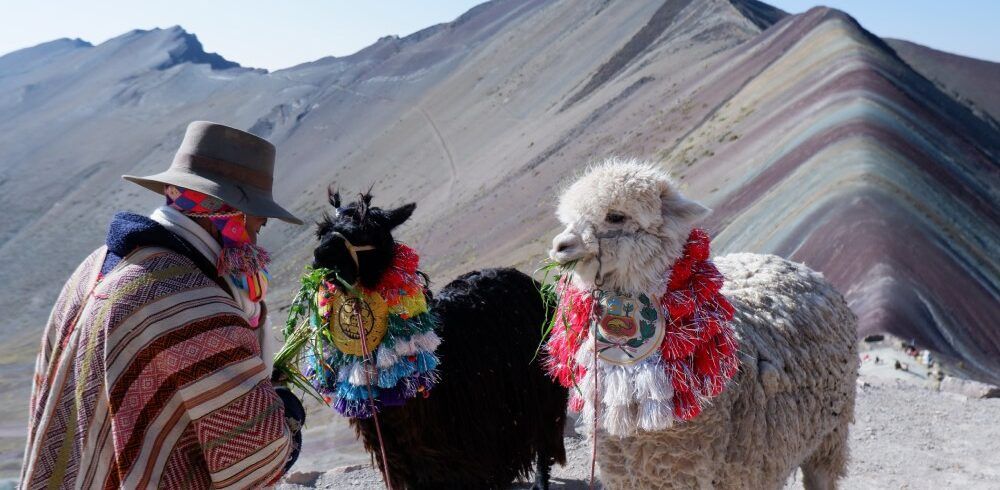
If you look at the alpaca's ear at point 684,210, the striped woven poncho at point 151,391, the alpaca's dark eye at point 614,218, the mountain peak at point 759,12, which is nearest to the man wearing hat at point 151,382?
the striped woven poncho at point 151,391

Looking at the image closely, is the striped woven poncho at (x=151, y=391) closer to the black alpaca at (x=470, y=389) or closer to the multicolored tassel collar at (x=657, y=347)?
the multicolored tassel collar at (x=657, y=347)

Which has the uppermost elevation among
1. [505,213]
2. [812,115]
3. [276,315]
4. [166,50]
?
[166,50]

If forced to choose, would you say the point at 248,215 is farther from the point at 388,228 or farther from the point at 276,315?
the point at 276,315

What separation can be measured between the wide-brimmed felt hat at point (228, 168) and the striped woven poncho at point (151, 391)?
0.33 meters

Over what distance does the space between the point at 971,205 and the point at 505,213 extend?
14.2 m

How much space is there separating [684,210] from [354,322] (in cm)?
189

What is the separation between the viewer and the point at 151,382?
244 cm

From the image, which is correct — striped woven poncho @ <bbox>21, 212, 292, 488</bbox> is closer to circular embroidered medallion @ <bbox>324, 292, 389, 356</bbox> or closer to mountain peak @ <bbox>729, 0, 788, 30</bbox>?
circular embroidered medallion @ <bbox>324, 292, 389, 356</bbox>

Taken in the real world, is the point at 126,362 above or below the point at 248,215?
below

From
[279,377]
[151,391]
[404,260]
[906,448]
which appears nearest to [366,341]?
[404,260]

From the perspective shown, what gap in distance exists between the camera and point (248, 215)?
2.85m

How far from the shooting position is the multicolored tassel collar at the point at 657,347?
3342 millimetres

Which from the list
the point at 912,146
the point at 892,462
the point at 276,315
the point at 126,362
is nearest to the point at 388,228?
the point at 126,362

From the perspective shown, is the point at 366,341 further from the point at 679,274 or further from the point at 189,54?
the point at 189,54
